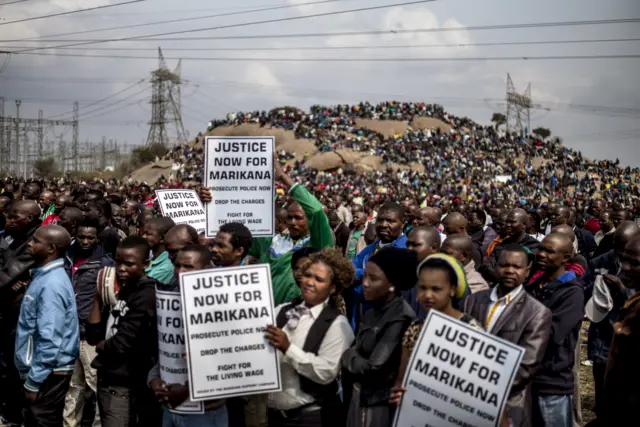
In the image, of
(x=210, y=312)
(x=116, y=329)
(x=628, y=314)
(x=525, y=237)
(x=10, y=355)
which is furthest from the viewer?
(x=525, y=237)

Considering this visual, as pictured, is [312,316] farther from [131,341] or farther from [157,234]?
[157,234]

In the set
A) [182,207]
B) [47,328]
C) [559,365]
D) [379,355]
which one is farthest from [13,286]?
[559,365]

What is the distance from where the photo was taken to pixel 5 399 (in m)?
6.90

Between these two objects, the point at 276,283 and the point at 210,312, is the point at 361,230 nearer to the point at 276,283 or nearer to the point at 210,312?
the point at 276,283

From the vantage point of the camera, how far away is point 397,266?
173 inches

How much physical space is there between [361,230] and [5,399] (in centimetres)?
694

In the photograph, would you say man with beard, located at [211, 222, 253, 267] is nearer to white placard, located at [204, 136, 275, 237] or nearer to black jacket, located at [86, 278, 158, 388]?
black jacket, located at [86, 278, 158, 388]

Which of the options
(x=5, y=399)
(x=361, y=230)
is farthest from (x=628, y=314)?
(x=361, y=230)

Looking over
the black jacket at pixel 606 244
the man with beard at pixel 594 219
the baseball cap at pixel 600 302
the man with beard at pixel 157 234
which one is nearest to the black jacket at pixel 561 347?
the baseball cap at pixel 600 302

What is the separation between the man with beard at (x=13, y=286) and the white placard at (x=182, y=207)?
131 cm

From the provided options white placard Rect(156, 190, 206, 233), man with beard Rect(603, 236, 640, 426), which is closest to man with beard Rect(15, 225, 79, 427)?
white placard Rect(156, 190, 206, 233)

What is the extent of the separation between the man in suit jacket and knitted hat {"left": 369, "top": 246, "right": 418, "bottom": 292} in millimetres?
582

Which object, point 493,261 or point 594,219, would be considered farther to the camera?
point 594,219

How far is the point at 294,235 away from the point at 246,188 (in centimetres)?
60
